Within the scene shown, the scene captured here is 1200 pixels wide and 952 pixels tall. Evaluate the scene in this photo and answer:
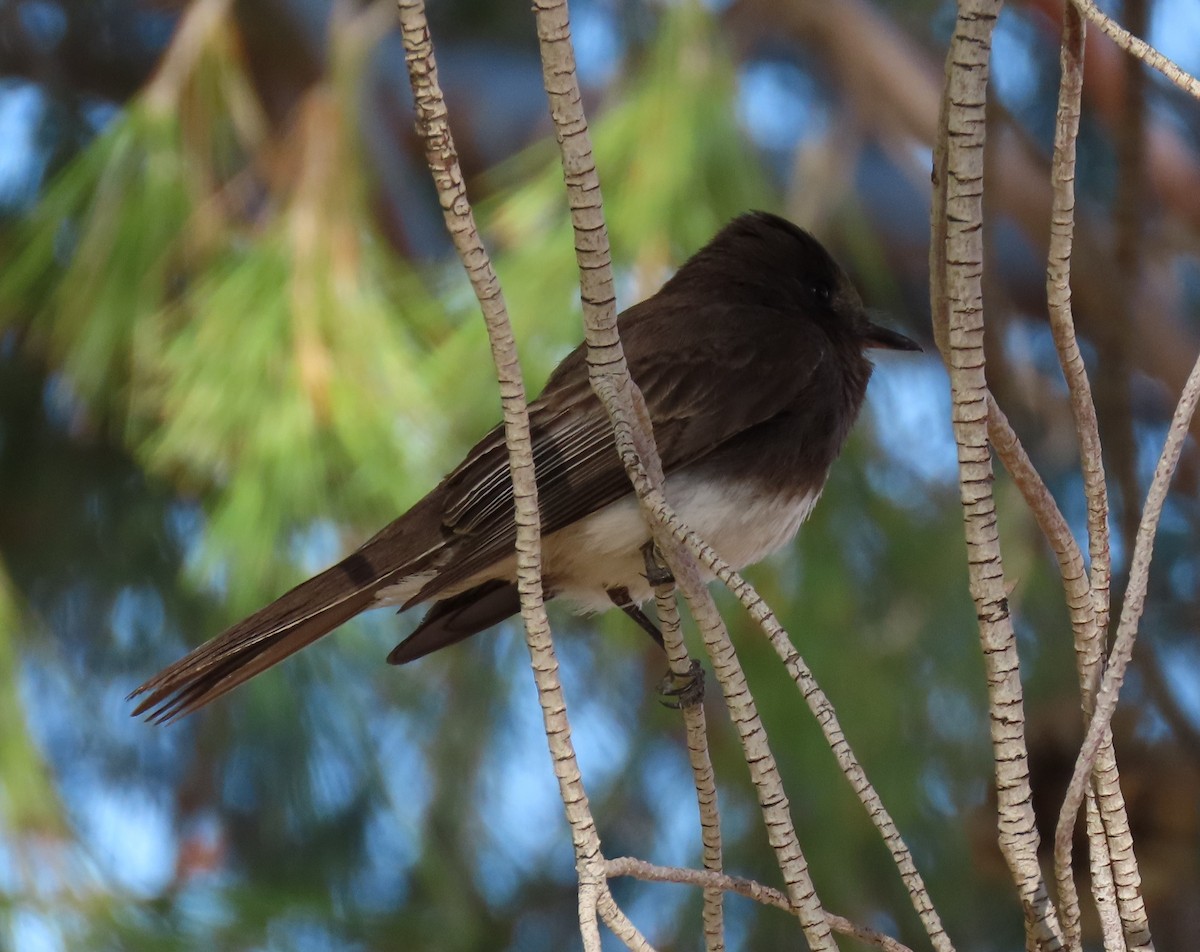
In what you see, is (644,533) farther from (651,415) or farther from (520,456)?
(520,456)

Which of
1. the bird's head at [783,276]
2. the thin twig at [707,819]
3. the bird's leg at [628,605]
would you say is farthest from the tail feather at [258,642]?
the bird's head at [783,276]

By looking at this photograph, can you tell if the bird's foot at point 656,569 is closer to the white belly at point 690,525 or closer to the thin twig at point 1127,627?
the white belly at point 690,525

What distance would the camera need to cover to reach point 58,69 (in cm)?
320

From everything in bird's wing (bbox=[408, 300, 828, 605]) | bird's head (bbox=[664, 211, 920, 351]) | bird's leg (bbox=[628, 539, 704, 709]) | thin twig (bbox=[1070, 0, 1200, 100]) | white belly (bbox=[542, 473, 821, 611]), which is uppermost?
bird's head (bbox=[664, 211, 920, 351])

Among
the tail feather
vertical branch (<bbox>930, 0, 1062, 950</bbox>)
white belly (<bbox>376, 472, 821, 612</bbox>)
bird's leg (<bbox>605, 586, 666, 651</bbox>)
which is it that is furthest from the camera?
bird's leg (<bbox>605, 586, 666, 651</bbox>)

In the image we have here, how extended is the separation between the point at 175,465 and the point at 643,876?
1.61m

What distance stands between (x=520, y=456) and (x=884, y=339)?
1.18 meters

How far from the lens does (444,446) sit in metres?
2.00

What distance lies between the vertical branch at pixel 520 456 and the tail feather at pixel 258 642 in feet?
1.92

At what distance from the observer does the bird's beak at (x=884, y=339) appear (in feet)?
6.26

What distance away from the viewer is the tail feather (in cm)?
138

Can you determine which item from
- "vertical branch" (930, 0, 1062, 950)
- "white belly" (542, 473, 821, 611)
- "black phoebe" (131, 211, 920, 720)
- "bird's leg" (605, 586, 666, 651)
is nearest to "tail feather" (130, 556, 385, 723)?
"black phoebe" (131, 211, 920, 720)

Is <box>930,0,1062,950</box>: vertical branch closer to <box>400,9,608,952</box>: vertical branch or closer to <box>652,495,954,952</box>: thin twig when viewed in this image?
<box>652,495,954,952</box>: thin twig

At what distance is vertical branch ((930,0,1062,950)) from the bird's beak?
1125mm
